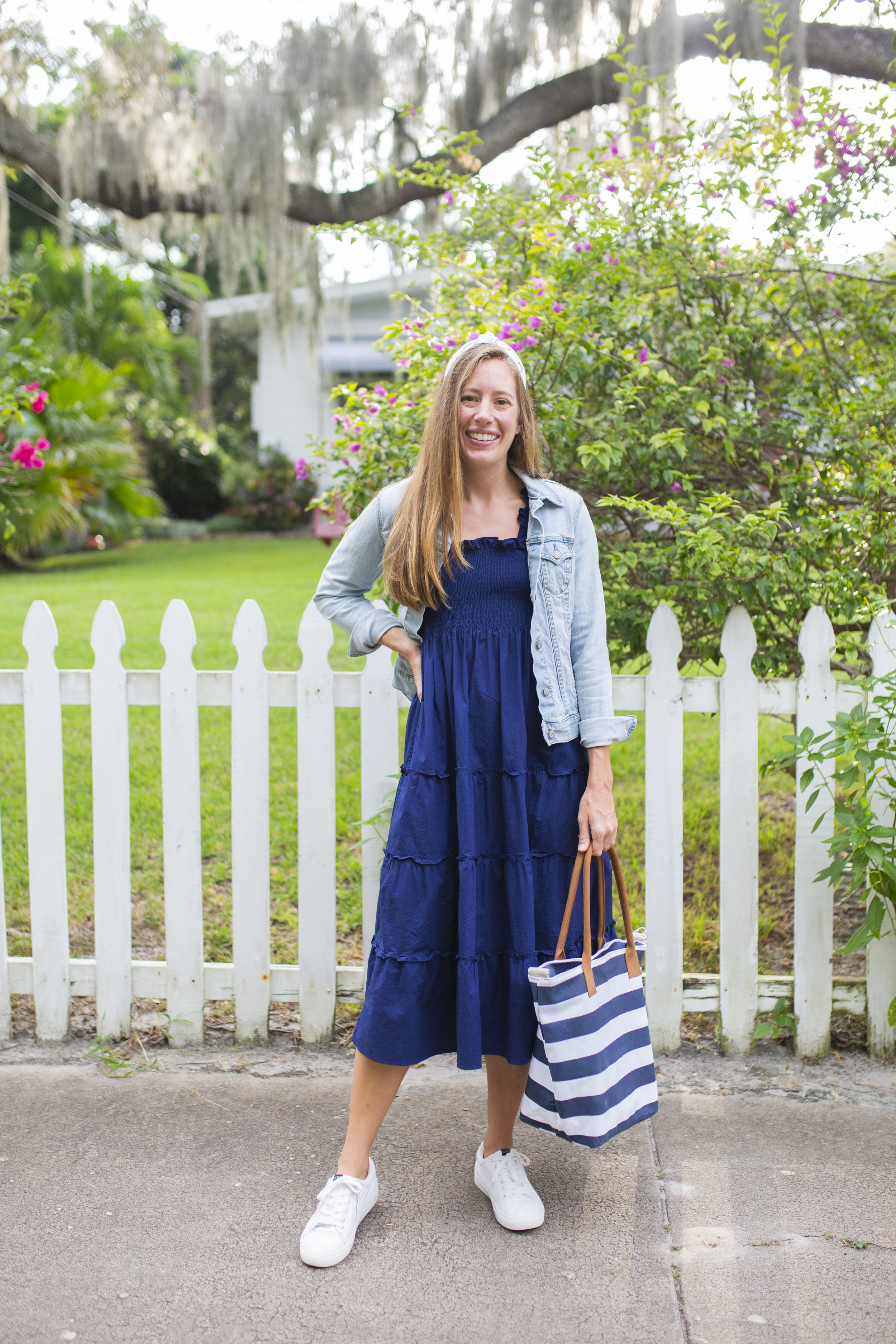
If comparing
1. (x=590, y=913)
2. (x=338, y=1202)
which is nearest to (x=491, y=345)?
(x=590, y=913)

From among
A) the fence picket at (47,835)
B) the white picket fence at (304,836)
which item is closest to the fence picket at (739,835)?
the white picket fence at (304,836)

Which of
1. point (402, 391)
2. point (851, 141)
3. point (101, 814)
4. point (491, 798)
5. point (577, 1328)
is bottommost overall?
point (577, 1328)

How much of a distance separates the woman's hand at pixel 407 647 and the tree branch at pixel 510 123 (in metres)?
4.02

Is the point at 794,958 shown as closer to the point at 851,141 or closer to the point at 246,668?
the point at 246,668

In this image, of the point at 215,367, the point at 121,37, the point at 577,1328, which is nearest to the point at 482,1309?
the point at 577,1328

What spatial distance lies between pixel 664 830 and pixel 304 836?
99 cm

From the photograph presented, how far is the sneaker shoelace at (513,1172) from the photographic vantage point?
224 centimetres

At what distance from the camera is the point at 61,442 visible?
11.2 metres

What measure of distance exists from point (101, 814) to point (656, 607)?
→ 1.63 metres

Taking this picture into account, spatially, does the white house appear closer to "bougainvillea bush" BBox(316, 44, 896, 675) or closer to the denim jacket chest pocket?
"bougainvillea bush" BBox(316, 44, 896, 675)

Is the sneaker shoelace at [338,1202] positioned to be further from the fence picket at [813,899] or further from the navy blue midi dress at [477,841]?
the fence picket at [813,899]

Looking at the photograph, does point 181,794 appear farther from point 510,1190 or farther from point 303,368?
point 303,368

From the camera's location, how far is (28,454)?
3.88 metres

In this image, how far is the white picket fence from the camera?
288 centimetres
